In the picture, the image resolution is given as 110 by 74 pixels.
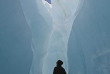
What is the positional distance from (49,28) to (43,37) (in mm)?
799

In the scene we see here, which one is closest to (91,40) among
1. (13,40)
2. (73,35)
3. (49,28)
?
(73,35)

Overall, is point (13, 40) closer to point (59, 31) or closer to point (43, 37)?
point (43, 37)

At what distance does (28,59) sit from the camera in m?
7.10

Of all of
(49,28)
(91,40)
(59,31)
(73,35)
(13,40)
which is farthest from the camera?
(59,31)

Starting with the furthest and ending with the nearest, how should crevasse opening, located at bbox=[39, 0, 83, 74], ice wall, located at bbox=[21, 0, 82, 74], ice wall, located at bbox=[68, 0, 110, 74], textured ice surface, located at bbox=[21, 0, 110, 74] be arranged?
crevasse opening, located at bbox=[39, 0, 83, 74] < ice wall, located at bbox=[21, 0, 82, 74] < textured ice surface, located at bbox=[21, 0, 110, 74] < ice wall, located at bbox=[68, 0, 110, 74]

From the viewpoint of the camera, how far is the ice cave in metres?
5.51

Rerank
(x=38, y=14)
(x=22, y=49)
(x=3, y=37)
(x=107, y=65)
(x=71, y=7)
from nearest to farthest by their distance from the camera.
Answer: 1. (x=107, y=65)
2. (x=3, y=37)
3. (x=22, y=49)
4. (x=38, y=14)
5. (x=71, y=7)

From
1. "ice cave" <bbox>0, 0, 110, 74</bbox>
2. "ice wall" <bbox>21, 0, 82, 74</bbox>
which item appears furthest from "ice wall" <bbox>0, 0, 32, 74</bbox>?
"ice wall" <bbox>21, 0, 82, 74</bbox>

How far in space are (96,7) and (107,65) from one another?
187cm

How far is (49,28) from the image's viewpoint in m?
9.45

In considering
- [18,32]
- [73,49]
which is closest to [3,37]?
[18,32]

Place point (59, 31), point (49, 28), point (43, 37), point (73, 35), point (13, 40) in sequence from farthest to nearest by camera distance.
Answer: point (59, 31) → point (49, 28) → point (43, 37) → point (73, 35) → point (13, 40)

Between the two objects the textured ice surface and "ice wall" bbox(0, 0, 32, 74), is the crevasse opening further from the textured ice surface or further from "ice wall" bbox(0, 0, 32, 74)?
"ice wall" bbox(0, 0, 32, 74)

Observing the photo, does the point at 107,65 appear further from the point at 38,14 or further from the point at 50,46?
the point at 50,46
